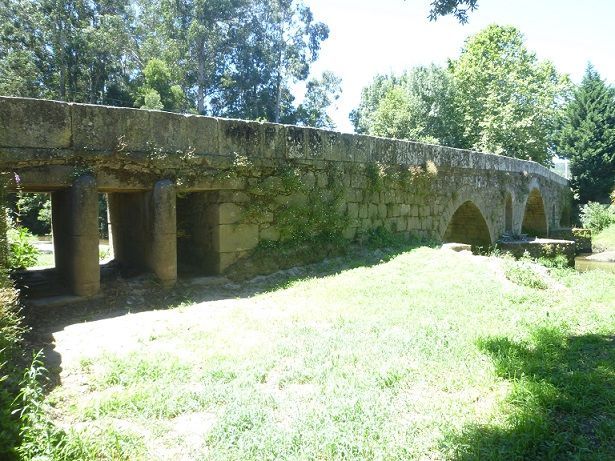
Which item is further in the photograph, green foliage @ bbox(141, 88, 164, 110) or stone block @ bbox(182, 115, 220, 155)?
green foliage @ bbox(141, 88, 164, 110)

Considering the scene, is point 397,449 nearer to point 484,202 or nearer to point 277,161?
point 277,161

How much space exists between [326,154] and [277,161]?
1084 millimetres

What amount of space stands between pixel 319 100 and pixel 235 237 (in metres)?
29.7

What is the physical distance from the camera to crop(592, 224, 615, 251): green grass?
841 inches

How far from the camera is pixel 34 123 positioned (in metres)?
4.40

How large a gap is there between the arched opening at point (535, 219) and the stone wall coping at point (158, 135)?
14.1 meters

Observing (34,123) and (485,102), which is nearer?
(34,123)

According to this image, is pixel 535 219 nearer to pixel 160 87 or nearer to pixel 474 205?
pixel 474 205

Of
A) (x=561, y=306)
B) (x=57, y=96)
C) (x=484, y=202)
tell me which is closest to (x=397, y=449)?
(x=561, y=306)

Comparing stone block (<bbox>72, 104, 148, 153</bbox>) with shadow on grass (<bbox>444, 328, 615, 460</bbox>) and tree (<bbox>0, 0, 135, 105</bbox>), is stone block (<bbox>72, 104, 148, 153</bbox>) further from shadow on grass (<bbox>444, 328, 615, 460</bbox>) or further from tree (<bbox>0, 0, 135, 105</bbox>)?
tree (<bbox>0, 0, 135, 105</bbox>)

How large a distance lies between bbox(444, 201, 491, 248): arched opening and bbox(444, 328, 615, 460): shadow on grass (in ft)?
31.0

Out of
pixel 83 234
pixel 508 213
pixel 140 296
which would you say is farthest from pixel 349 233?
pixel 508 213

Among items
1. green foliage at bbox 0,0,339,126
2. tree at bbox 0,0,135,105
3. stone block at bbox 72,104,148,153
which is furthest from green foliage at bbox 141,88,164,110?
stone block at bbox 72,104,148,153

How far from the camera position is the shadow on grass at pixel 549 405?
235 cm
